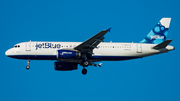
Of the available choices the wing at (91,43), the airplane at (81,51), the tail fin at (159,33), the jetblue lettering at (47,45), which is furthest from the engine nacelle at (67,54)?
the tail fin at (159,33)

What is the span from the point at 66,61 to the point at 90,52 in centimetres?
356

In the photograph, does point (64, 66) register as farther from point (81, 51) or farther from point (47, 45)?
point (81, 51)

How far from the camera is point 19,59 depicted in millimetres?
45500

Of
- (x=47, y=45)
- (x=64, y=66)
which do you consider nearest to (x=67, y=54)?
(x=47, y=45)

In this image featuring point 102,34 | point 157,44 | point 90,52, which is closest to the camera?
point 102,34

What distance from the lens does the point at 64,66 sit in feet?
156

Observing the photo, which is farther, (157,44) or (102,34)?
(157,44)

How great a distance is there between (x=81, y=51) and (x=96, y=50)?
8.58ft

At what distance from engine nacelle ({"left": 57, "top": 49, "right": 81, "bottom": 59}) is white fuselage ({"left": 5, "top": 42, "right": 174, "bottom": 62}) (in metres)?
1.85

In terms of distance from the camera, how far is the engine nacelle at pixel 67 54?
42.9 metres

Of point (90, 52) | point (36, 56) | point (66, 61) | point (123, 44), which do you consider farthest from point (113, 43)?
point (36, 56)

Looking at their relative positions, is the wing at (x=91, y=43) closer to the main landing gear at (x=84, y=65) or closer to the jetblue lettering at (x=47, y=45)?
the main landing gear at (x=84, y=65)

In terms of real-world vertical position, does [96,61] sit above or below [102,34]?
below

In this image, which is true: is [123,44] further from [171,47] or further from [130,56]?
[171,47]
